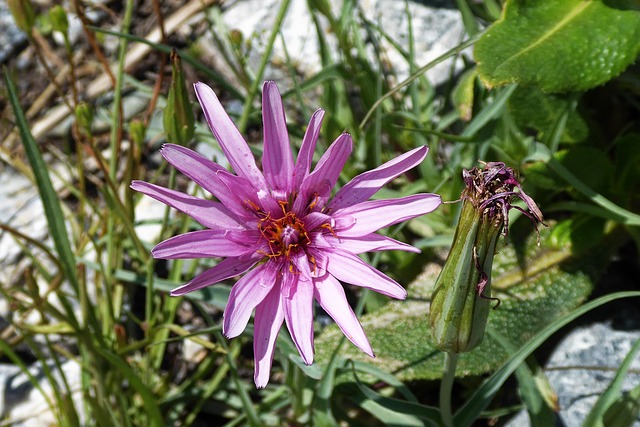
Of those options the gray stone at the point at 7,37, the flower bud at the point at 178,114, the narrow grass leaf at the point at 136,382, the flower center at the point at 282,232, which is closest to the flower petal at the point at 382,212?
the flower center at the point at 282,232

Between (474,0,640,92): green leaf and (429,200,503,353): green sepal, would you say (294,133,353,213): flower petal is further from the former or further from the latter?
(474,0,640,92): green leaf

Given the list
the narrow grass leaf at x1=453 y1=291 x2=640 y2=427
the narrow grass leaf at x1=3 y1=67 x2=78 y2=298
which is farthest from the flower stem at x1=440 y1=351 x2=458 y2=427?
the narrow grass leaf at x1=3 y1=67 x2=78 y2=298

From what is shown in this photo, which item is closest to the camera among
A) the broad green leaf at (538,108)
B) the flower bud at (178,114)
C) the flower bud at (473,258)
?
the flower bud at (473,258)

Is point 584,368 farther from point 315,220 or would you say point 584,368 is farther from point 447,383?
point 315,220

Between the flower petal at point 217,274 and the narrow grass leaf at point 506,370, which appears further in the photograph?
the narrow grass leaf at point 506,370

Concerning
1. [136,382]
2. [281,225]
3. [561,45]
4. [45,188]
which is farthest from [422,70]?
[136,382]

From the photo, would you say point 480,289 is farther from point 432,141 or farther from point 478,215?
point 432,141

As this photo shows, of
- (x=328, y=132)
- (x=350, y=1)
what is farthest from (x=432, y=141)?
(x=350, y=1)

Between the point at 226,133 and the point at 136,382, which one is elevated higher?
the point at 226,133

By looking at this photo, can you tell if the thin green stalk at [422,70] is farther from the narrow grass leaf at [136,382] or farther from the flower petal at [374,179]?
the narrow grass leaf at [136,382]
